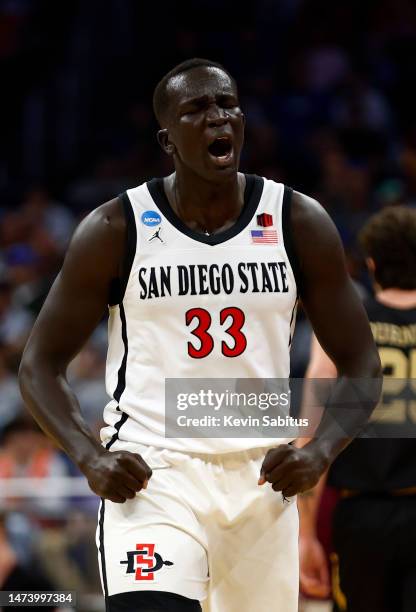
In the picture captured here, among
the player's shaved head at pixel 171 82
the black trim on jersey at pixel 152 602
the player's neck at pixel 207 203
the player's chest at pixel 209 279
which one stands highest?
the player's shaved head at pixel 171 82

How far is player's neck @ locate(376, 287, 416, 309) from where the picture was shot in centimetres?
484

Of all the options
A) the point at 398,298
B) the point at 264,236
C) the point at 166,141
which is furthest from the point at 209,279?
the point at 398,298

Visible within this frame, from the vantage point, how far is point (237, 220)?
3.93m

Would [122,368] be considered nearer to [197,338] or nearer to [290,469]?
[197,338]

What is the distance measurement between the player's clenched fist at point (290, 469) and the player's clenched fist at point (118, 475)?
1.15ft

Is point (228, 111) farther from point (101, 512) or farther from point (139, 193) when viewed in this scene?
point (101, 512)

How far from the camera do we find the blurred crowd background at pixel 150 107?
10.1 metres

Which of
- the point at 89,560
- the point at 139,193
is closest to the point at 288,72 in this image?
the point at 89,560

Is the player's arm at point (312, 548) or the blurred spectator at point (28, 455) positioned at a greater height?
the blurred spectator at point (28, 455)

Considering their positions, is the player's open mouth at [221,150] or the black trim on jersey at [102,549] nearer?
the black trim on jersey at [102,549]

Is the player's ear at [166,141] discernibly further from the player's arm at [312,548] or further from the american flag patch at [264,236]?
the player's arm at [312,548]

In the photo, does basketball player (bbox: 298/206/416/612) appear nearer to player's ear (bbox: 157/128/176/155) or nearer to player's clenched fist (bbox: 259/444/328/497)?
player's clenched fist (bbox: 259/444/328/497)

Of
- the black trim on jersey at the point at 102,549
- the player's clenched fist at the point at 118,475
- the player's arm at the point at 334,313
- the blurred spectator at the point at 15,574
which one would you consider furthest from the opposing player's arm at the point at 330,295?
the blurred spectator at the point at 15,574

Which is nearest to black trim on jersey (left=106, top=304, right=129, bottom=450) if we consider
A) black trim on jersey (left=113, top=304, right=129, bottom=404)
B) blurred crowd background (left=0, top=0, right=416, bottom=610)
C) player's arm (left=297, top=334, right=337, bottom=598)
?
black trim on jersey (left=113, top=304, right=129, bottom=404)
